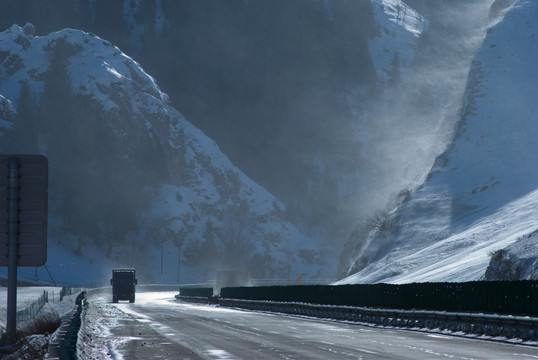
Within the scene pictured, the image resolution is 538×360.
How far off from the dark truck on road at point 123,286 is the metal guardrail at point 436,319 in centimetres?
4096

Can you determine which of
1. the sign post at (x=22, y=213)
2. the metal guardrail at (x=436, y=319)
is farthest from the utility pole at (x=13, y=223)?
the metal guardrail at (x=436, y=319)

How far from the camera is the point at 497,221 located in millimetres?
110750

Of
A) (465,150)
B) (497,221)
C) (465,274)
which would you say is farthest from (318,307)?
(465,150)

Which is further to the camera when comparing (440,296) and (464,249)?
(464,249)

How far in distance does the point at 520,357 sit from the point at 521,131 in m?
119

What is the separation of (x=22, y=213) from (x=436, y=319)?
19.0 meters

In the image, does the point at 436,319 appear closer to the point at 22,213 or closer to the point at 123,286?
the point at 22,213

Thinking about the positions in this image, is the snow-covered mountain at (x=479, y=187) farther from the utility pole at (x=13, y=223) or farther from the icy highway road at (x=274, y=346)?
the utility pole at (x=13, y=223)

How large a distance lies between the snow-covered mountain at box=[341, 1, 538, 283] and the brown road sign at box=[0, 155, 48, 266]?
5866 centimetres

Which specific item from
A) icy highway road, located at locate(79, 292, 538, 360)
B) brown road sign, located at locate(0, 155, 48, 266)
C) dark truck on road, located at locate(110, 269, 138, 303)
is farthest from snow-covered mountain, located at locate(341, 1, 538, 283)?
brown road sign, located at locate(0, 155, 48, 266)

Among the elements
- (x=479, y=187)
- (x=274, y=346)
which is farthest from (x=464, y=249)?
(x=274, y=346)

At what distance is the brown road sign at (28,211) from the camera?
24.5 meters

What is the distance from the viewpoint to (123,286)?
100062mm

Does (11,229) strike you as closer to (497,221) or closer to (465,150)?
(497,221)
